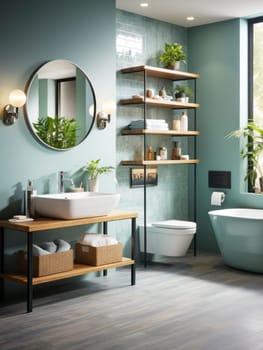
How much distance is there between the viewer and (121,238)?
18.9 ft

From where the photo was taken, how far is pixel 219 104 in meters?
6.45

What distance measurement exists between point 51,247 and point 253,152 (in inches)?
113

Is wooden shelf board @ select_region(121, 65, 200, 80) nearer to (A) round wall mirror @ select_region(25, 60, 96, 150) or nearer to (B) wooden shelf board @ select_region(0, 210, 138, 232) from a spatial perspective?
(A) round wall mirror @ select_region(25, 60, 96, 150)

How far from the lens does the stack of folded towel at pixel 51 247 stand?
14.1 feet

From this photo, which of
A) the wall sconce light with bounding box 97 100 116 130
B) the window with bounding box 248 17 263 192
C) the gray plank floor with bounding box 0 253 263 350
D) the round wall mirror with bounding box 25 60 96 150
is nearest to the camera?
the gray plank floor with bounding box 0 253 263 350

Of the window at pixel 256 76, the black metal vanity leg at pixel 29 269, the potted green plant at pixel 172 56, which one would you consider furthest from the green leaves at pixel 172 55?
the black metal vanity leg at pixel 29 269

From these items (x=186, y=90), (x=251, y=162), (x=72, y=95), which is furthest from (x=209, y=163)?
(x=72, y=95)

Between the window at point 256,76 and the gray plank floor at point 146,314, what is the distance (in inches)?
73.6

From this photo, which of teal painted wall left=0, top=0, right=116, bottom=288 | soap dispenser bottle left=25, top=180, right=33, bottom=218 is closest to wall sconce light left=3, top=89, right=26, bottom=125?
teal painted wall left=0, top=0, right=116, bottom=288

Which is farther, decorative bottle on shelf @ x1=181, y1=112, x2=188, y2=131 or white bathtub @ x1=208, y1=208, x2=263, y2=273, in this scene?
decorative bottle on shelf @ x1=181, y1=112, x2=188, y2=131

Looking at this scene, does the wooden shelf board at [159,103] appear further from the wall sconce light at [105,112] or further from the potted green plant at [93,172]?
the potted green plant at [93,172]

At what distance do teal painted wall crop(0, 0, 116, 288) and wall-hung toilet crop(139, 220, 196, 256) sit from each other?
2.56 feet

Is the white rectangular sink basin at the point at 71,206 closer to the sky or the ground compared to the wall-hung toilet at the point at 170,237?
closer to the sky

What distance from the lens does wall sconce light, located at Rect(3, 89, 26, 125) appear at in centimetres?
439
